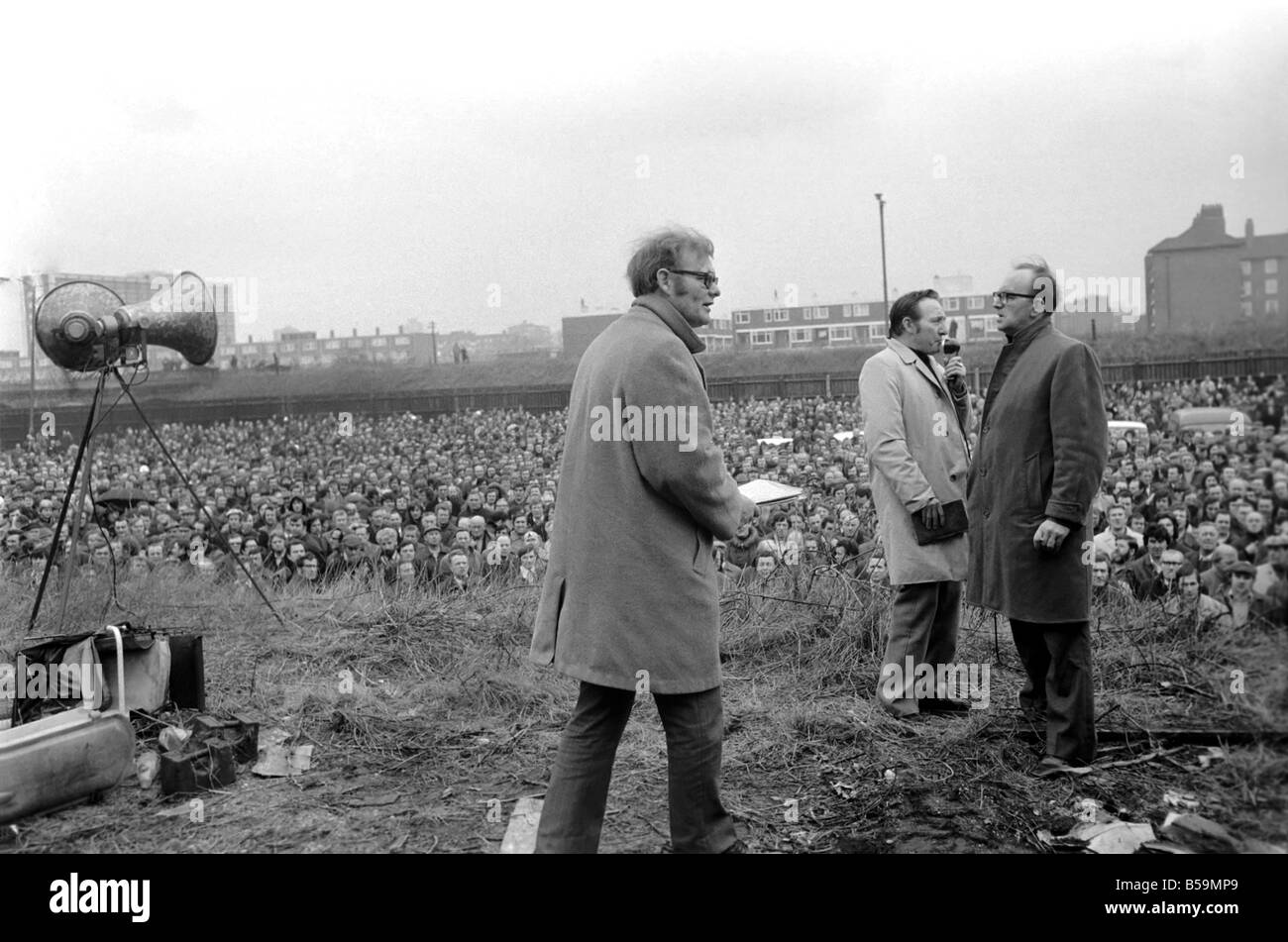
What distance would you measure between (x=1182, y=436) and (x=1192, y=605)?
1963 mm

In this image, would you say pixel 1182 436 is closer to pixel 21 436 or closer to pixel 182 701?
pixel 182 701

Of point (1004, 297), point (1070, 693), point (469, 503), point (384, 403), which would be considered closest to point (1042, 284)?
point (1004, 297)

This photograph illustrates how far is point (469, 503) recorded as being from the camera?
8.37 metres

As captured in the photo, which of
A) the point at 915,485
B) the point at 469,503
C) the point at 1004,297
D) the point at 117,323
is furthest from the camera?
the point at 469,503

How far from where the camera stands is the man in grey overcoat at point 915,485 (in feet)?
13.9

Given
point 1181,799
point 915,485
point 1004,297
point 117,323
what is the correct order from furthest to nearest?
1. point 117,323
2. point 915,485
3. point 1004,297
4. point 1181,799

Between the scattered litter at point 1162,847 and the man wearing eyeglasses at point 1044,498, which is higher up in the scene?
the man wearing eyeglasses at point 1044,498

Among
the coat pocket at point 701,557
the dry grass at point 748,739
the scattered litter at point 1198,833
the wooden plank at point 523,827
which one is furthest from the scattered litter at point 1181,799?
the wooden plank at point 523,827

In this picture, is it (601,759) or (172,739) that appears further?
(172,739)

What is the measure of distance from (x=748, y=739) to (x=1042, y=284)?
6.40ft

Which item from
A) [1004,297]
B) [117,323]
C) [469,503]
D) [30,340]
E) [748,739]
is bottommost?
[748,739]

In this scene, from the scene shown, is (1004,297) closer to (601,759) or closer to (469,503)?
(601,759)

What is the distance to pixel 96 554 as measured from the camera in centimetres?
796

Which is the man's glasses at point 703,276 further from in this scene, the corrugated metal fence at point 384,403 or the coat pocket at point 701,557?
the corrugated metal fence at point 384,403
